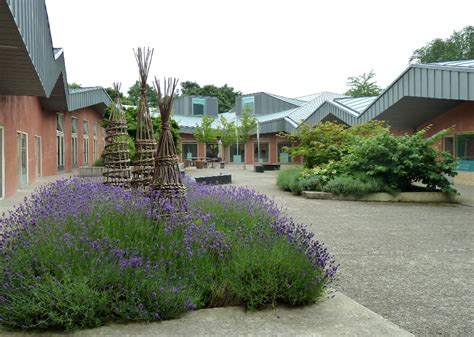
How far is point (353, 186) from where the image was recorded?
1382cm

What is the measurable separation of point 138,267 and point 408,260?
422 cm

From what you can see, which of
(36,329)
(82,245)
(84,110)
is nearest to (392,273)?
(82,245)

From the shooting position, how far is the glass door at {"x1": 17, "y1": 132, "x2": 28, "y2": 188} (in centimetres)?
1603

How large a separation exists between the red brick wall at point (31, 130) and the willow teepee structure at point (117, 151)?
16.7 feet

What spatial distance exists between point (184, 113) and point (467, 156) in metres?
38.4

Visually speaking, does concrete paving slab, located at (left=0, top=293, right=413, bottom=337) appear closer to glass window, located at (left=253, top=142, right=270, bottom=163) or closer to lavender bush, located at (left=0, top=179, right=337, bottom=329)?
lavender bush, located at (left=0, top=179, right=337, bottom=329)

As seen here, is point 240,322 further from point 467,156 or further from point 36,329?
point 467,156

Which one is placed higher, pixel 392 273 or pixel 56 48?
pixel 56 48

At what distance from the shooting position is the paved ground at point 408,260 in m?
4.14

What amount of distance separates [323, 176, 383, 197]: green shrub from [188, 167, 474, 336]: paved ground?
1785 mm

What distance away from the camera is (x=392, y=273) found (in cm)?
555

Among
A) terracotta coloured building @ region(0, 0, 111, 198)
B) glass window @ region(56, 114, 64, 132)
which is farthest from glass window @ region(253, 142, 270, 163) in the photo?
glass window @ region(56, 114, 64, 132)

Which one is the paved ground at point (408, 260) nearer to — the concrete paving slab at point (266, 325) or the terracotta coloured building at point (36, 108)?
the concrete paving slab at point (266, 325)

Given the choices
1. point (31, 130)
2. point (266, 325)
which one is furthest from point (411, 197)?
point (31, 130)
